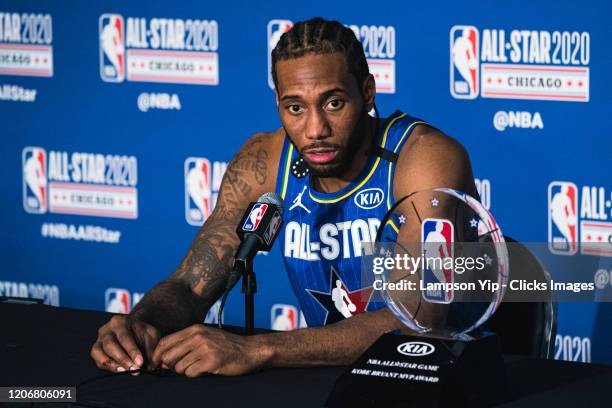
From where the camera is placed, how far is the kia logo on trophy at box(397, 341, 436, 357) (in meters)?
1.84

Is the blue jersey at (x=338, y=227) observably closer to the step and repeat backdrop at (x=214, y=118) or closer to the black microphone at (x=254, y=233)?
the black microphone at (x=254, y=233)

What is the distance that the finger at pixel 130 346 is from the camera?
6.99 feet

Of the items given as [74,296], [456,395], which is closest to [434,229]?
[456,395]

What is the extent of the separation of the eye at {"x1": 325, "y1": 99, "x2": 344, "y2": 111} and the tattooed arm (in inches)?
13.2

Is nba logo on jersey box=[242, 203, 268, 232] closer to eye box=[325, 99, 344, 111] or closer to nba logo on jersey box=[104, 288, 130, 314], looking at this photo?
eye box=[325, 99, 344, 111]

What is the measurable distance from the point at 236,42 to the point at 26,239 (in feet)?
Result: 4.22

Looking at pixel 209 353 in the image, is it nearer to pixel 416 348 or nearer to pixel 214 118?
pixel 416 348

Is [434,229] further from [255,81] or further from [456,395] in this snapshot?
[255,81]

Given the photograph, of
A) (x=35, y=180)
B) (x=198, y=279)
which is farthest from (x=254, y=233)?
(x=35, y=180)

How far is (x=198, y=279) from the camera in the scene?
2611 mm

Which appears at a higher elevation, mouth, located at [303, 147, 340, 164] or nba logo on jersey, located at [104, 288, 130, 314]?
mouth, located at [303, 147, 340, 164]

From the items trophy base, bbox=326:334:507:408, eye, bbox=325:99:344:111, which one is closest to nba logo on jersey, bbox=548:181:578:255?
eye, bbox=325:99:344:111

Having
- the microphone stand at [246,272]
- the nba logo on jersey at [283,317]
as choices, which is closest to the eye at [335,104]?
the microphone stand at [246,272]

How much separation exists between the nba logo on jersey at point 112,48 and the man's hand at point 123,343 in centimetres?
219
